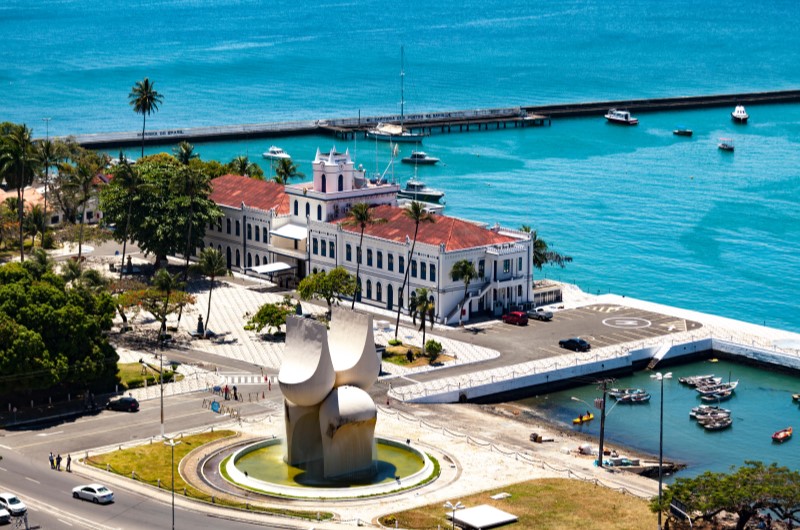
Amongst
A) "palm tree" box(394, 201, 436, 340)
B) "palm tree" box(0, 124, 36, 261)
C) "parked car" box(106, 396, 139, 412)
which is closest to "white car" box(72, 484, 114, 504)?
"parked car" box(106, 396, 139, 412)

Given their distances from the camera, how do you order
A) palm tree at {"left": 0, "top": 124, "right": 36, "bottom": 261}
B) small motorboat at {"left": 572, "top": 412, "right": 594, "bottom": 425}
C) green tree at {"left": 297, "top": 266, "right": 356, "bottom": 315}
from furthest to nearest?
palm tree at {"left": 0, "top": 124, "right": 36, "bottom": 261}
green tree at {"left": 297, "top": 266, "right": 356, "bottom": 315}
small motorboat at {"left": 572, "top": 412, "right": 594, "bottom": 425}

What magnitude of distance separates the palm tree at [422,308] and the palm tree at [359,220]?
19.0 ft

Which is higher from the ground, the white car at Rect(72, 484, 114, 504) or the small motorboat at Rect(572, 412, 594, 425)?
the white car at Rect(72, 484, 114, 504)

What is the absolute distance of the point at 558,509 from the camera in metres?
91.2

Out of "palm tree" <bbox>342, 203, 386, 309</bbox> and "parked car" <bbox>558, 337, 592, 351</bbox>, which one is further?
"palm tree" <bbox>342, 203, 386, 309</bbox>

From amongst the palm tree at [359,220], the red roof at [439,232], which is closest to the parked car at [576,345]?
the red roof at [439,232]

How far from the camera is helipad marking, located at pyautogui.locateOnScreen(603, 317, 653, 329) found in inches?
5487

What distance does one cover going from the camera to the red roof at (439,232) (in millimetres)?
140625

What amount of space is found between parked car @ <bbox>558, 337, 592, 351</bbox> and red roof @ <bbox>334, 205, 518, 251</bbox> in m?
14.0

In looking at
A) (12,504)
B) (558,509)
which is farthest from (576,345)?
(12,504)

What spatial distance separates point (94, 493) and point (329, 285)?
49.0 m

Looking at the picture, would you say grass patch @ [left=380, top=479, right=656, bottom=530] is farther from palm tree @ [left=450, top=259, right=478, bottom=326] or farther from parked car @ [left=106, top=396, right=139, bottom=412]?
palm tree @ [left=450, top=259, right=478, bottom=326]

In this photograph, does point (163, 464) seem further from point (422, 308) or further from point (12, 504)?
point (422, 308)

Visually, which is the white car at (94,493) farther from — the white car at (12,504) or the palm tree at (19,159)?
the palm tree at (19,159)
